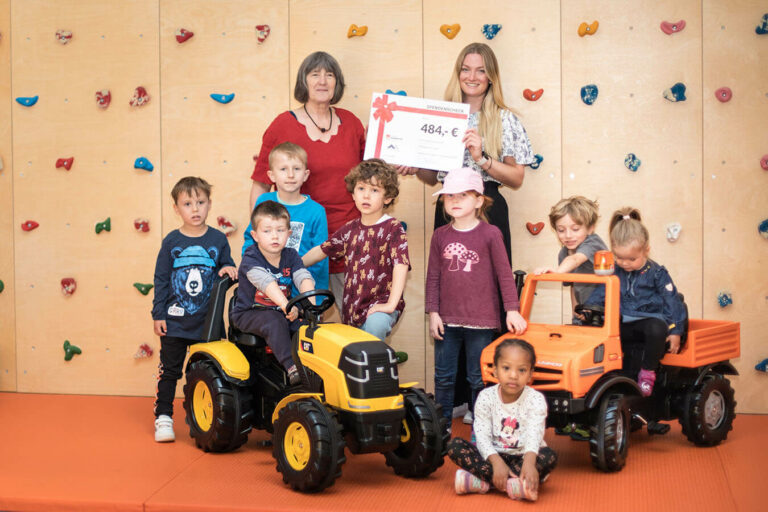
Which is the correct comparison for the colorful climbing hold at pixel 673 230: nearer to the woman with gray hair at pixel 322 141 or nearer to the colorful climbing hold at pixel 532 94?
the colorful climbing hold at pixel 532 94

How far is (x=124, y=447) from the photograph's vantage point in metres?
4.18

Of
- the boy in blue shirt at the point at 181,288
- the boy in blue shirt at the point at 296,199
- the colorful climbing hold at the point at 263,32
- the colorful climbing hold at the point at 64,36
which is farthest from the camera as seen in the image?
the colorful climbing hold at the point at 64,36

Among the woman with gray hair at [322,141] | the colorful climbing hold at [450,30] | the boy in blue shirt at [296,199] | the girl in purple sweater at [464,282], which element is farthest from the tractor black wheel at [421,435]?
the colorful climbing hold at [450,30]

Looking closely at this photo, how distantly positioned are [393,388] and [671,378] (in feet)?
5.44

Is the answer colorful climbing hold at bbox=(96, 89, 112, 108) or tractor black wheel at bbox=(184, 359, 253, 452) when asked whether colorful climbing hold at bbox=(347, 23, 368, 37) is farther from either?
tractor black wheel at bbox=(184, 359, 253, 452)

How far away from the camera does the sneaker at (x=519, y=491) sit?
3.19 metres

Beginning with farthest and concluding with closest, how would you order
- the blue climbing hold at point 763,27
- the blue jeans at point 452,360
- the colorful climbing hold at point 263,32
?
1. the colorful climbing hold at point 263,32
2. the blue climbing hold at point 763,27
3. the blue jeans at point 452,360

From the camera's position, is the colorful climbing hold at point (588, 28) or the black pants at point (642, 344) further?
the colorful climbing hold at point (588, 28)

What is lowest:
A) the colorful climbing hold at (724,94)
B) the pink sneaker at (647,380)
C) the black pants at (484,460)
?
the black pants at (484,460)

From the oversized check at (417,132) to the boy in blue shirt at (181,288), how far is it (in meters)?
1.07

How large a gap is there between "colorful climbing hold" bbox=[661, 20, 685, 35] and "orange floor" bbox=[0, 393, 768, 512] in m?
2.49

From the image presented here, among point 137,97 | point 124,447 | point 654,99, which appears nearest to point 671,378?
point 654,99

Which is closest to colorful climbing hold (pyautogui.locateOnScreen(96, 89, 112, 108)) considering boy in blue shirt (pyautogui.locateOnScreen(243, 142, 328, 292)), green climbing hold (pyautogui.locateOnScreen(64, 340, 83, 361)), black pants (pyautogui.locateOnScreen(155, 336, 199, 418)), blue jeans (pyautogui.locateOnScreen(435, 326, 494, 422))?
green climbing hold (pyautogui.locateOnScreen(64, 340, 83, 361))

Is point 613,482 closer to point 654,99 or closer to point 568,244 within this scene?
point 568,244
